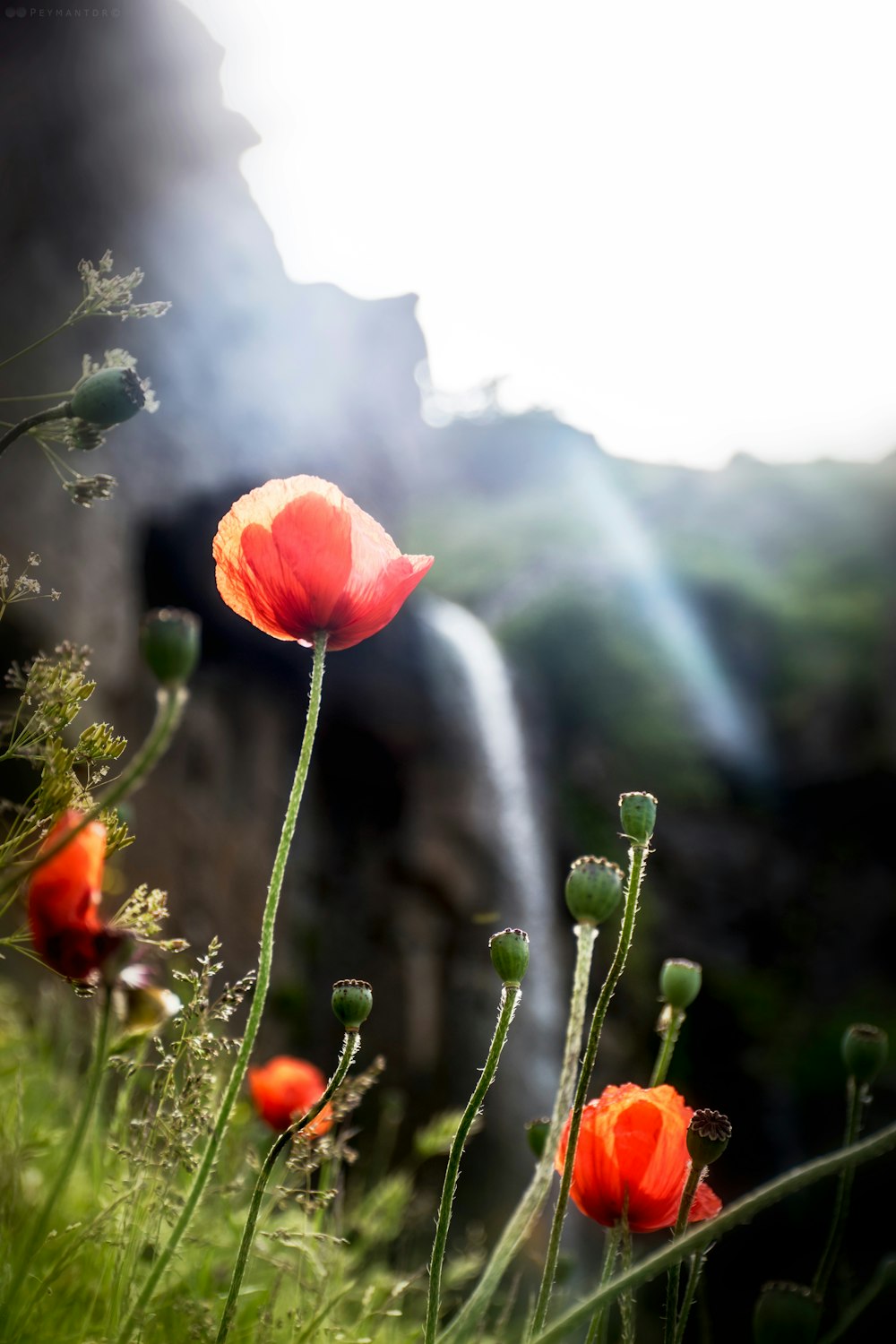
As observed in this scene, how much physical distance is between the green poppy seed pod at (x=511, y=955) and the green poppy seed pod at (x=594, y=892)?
0.04m

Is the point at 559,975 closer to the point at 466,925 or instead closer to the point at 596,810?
the point at 466,925

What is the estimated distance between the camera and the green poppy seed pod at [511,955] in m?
0.64

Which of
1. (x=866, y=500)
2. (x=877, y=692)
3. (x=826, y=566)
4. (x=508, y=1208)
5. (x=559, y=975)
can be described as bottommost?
(x=508, y=1208)

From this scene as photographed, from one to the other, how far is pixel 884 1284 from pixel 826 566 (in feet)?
30.6

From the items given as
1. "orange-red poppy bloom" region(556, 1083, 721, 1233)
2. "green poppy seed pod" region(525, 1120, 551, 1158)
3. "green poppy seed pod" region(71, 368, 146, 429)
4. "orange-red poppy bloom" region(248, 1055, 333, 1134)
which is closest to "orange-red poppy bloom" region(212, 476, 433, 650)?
"green poppy seed pod" region(71, 368, 146, 429)

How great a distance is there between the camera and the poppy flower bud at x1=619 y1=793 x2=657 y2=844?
2.22ft

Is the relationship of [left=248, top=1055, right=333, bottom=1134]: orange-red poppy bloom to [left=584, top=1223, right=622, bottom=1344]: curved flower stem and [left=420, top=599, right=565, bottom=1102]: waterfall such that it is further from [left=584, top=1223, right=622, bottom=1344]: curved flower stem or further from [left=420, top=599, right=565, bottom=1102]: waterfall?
[left=420, top=599, right=565, bottom=1102]: waterfall

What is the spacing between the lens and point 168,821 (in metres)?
5.16

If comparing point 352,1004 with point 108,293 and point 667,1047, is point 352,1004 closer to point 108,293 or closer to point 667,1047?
point 667,1047

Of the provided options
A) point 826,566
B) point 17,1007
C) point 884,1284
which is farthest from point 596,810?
point 884,1284

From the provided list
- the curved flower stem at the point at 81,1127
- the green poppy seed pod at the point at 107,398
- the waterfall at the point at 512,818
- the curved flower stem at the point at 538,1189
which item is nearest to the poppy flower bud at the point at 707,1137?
the curved flower stem at the point at 538,1189

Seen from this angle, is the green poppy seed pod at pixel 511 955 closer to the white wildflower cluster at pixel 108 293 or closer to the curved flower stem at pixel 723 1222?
the curved flower stem at pixel 723 1222

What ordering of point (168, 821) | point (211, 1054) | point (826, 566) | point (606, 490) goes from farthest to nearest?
1. point (606, 490)
2. point (826, 566)
3. point (168, 821)
4. point (211, 1054)

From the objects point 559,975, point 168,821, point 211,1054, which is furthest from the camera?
point 559,975
